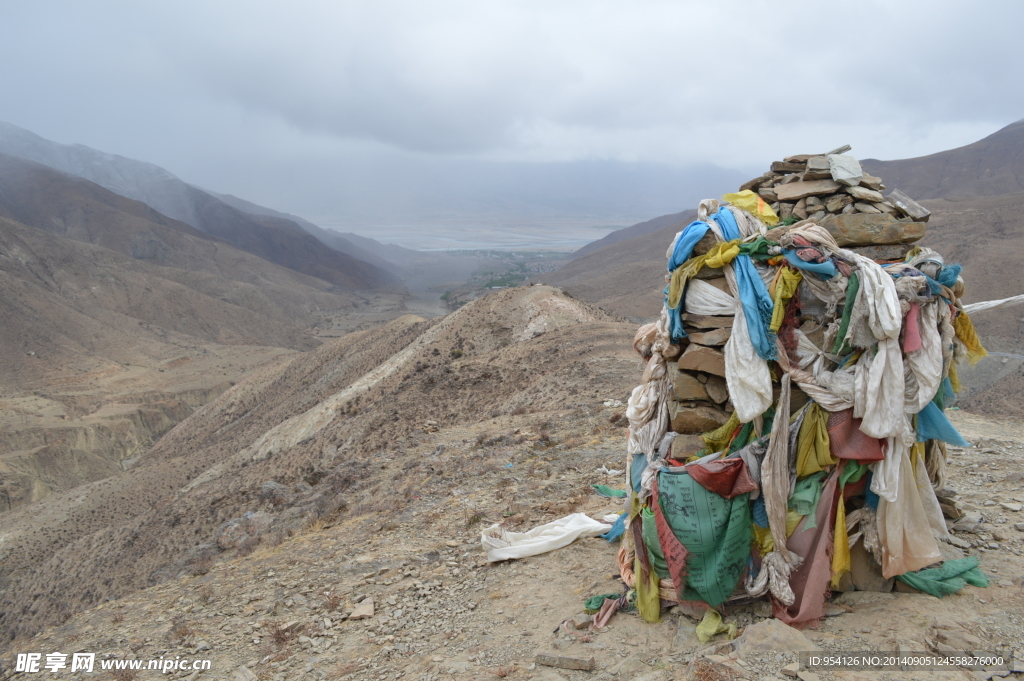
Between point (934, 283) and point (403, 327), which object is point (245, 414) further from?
point (934, 283)

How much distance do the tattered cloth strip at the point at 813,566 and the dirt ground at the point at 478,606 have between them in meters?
0.14

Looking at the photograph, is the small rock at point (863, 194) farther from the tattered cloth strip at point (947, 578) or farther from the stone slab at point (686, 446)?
the tattered cloth strip at point (947, 578)

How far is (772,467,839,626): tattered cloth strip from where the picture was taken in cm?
418

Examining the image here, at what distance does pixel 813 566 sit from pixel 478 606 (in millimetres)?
2846

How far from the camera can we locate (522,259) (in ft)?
479

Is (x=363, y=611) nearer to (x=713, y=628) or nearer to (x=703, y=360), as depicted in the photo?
(x=713, y=628)

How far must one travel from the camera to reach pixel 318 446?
1588 cm

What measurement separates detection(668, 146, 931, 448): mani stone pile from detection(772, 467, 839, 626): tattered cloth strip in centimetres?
66

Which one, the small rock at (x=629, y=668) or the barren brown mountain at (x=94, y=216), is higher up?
the barren brown mountain at (x=94, y=216)

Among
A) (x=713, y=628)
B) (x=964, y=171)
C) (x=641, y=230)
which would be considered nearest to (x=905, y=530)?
(x=713, y=628)

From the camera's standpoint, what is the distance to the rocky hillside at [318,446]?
11.1 m

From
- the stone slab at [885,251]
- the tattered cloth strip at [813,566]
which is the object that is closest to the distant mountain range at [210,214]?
the stone slab at [885,251]

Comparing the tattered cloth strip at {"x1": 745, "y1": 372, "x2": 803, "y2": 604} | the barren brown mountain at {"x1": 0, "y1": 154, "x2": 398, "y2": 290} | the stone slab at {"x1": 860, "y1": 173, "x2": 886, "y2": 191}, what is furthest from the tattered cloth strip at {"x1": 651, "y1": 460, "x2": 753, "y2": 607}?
the barren brown mountain at {"x1": 0, "y1": 154, "x2": 398, "y2": 290}

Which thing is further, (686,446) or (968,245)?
(968,245)
